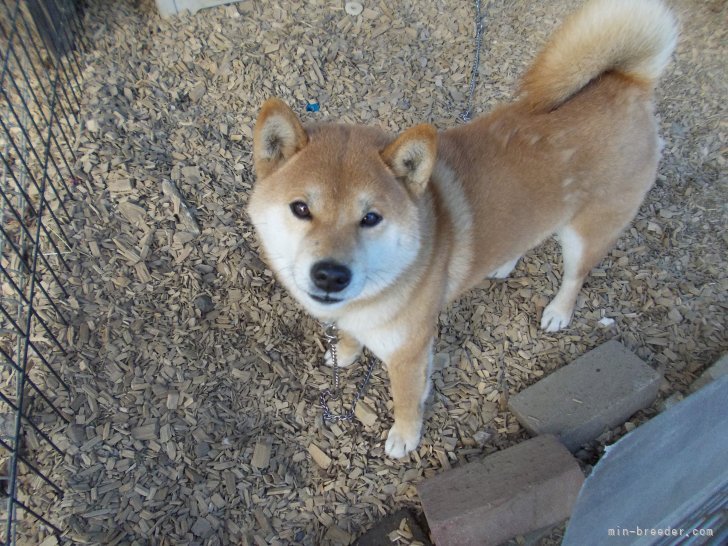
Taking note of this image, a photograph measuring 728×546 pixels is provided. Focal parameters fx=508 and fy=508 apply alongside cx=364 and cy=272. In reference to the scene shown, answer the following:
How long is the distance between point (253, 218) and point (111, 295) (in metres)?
1.20

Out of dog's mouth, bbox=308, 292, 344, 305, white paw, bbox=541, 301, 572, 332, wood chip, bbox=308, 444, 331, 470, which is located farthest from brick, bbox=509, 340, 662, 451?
dog's mouth, bbox=308, 292, 344, 305

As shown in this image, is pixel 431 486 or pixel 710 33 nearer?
pixel 431 486

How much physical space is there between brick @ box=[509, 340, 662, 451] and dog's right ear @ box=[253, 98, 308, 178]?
5.45 feet

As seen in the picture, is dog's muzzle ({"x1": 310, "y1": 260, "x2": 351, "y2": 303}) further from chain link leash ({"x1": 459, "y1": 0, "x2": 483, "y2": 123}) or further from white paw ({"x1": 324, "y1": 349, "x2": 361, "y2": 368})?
chain link leash ({"x1": 459, "y1": 0, "x2": 483, "y2": 123})

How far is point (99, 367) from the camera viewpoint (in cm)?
250

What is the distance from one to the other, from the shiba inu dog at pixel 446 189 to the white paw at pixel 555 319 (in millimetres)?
434

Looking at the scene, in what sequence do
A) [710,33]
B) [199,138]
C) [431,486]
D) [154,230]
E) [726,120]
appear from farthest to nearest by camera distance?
[710,33]
[726,120]
[199,138]
[154,230]
[431,486]

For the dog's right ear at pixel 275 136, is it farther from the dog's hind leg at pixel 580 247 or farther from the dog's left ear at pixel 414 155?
the dog's hind leg at pixel 580 247

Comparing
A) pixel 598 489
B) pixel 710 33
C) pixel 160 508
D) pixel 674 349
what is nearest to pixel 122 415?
pixel 160 508

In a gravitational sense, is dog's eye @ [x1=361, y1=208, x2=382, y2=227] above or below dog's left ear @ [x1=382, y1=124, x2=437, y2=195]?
below

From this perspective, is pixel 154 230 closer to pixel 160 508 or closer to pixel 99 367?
pixel 99 367

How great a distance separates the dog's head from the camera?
1761 millimetres

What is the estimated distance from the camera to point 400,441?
2.46 metres

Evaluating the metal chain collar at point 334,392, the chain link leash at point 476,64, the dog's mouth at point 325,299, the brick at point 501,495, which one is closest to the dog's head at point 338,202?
the dog's mouth at point 325,299
